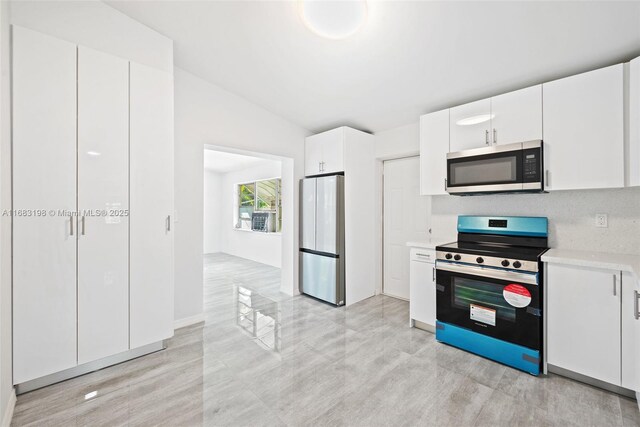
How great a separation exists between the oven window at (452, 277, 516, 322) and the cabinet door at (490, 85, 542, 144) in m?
1.34

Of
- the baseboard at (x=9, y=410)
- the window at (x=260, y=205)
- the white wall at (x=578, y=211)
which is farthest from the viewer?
the window at (x=260, y=205)

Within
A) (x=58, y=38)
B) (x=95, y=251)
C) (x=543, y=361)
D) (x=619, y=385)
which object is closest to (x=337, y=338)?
(x=543, y=361)

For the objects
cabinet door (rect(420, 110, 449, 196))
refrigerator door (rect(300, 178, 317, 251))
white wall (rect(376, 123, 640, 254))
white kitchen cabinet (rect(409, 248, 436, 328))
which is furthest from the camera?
refrigerator door (rect(300, 178, 317, 251))

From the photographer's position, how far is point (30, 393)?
196 centimetres

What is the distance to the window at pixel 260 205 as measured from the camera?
6.51 metres

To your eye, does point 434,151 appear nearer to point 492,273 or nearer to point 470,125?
point 470,125

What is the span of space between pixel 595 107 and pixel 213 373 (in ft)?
12.0

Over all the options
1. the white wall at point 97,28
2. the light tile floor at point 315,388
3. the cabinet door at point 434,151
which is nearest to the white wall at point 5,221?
the white wall at point 97,28

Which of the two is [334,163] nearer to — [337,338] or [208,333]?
[337,338]

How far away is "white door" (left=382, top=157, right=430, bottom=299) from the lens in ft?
12.5

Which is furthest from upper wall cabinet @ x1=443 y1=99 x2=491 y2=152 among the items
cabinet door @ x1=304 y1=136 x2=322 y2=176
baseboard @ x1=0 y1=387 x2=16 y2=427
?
baseboard @ x1=0 y1=387 x2=16 y2=427

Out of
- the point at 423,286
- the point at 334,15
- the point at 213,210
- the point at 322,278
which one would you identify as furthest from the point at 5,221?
the point at 213,210

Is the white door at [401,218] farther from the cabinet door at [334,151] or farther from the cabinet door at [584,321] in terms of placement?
the cabinet door at [584,321]

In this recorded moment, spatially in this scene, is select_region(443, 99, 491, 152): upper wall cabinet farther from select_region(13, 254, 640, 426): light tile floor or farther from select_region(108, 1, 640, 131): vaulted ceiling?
select_region(13, 254, 640, 426): light tile floor
